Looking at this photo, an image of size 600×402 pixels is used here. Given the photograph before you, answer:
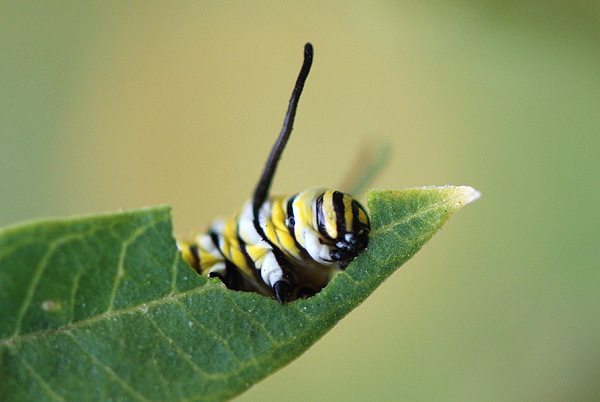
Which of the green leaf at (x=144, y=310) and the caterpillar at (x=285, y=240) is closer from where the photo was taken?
the green leaf at (x=144, y=310)

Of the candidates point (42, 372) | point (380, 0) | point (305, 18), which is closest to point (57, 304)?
point (42, 372)

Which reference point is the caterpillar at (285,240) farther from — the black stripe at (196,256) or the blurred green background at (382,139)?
the blurred green background at (382,139)

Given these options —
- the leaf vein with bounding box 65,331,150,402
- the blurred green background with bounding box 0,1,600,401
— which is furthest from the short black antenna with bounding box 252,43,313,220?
the blurred green background with bounding box 0,1,600,401

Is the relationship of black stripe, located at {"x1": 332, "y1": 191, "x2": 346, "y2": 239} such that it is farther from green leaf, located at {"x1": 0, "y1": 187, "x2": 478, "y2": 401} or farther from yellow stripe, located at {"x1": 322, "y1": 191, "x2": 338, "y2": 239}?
green leaf, located at {"x1": 0, "y1": 187, "x2": 478, "y2": 401}

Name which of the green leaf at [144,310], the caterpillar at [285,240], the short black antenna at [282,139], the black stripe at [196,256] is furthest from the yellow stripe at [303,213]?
the black stripe at [196,256]

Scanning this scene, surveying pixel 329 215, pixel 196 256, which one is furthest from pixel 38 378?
pixel 196 256

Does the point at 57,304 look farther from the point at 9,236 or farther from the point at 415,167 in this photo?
the point at 415,167
